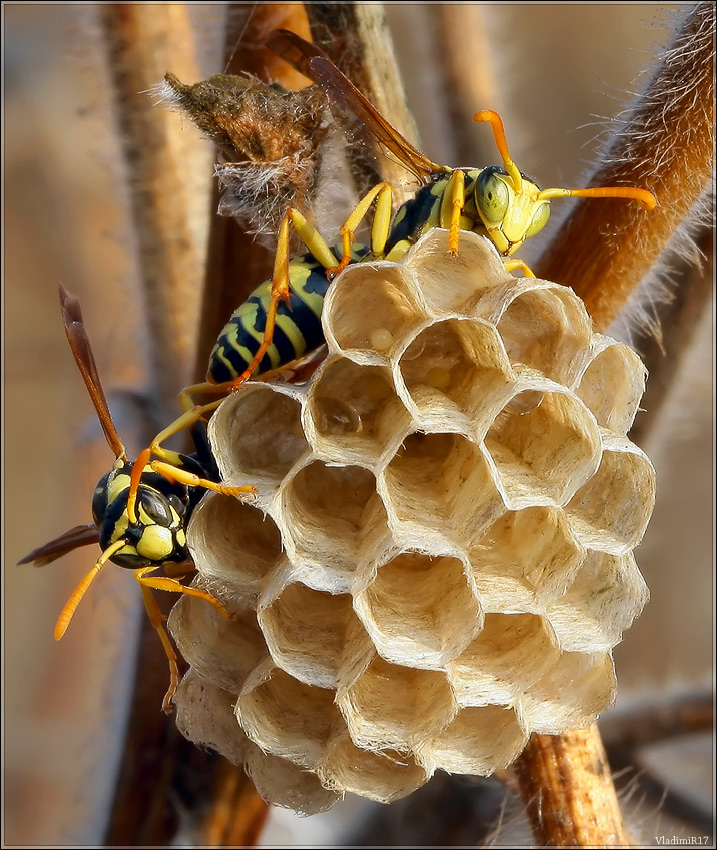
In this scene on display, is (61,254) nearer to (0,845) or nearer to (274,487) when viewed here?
(0,845)

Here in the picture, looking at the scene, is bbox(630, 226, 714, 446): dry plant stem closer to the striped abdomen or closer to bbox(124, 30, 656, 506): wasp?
bbox(124, 30, 656, 506): wasp

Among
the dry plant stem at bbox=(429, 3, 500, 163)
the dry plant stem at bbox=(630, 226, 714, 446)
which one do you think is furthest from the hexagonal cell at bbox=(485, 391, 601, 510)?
the dry plant stem at bbox=(429, 3, 500, 163)

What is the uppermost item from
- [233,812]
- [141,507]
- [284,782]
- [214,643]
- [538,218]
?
[538,218]

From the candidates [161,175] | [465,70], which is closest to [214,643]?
[161,175]

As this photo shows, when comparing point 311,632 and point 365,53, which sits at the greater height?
point 365,53

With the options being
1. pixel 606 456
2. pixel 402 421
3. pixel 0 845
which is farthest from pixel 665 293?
pixel 0 845

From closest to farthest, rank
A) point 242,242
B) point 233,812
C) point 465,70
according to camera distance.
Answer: point 242,242, point 233,812, point 465,70

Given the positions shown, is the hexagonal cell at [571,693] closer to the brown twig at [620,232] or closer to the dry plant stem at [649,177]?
the brown twig at [620,232]

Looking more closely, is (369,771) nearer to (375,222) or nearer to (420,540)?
(420,540)
